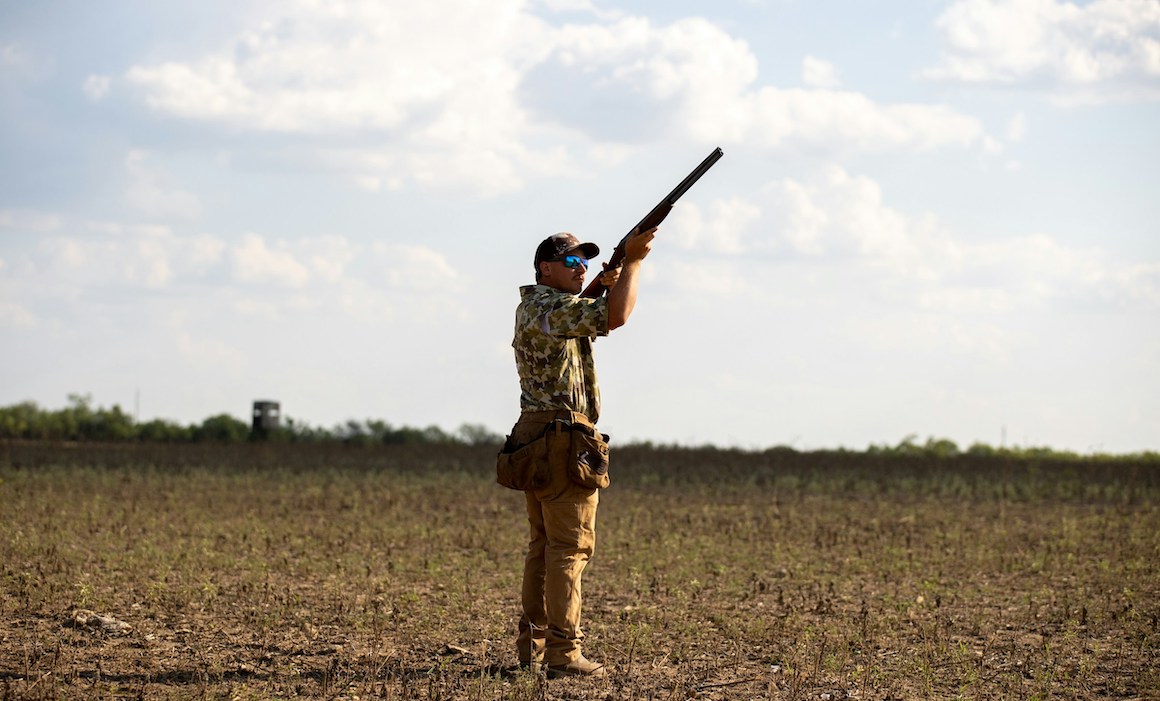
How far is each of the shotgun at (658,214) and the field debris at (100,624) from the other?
13.3 feet

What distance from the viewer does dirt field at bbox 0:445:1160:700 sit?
7758 millimetres

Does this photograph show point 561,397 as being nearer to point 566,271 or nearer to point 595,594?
point 566,271

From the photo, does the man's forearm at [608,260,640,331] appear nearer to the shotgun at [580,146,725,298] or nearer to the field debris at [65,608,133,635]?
the shotgun at [580,146,725,298]

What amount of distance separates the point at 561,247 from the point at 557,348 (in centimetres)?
58

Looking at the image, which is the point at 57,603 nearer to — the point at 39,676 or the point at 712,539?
the point at 39,676

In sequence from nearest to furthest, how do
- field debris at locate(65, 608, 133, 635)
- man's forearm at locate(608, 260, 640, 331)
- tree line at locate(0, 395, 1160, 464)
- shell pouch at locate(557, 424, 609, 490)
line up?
man's forearm at locate(608, 260, 640, 331) → shell pouch at locate(557, 424, 609, 490) → field debris at locate(65, 608, 133, 635) → tree line at locate(0, 395, 1160, 464)

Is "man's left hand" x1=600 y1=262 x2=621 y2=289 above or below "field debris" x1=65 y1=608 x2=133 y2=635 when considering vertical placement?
above

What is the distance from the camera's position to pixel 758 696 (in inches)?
293

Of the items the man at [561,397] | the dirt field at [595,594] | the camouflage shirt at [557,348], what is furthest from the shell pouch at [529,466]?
the dirt field at [595,594]

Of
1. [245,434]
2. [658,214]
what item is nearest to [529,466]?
[658,214]

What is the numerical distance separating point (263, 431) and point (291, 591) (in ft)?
85.4

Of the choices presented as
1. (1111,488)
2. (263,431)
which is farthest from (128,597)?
(263,431)

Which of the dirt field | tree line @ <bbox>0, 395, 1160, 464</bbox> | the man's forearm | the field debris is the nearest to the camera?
the man's forearm

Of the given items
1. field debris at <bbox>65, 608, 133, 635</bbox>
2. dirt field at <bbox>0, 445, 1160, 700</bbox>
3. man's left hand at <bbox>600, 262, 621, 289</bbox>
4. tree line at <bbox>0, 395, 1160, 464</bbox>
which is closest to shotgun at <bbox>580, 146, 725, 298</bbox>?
man's left hand at <bbox>600, 262, 621, 289</bbox>
